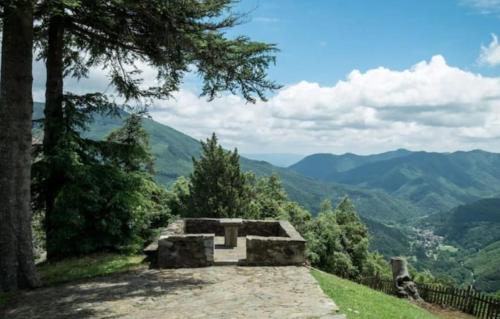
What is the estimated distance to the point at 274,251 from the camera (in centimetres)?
1366

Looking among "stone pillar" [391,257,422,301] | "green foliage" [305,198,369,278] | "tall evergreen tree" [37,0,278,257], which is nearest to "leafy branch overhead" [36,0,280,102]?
"tall evergreen tree" [37,0,278,257]

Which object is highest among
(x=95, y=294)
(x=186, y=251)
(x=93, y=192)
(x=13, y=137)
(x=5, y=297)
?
(x=13, y=137)

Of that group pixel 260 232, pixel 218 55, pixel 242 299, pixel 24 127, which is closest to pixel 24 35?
pixel 24 127

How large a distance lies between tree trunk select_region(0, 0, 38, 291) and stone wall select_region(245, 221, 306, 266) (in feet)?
20.5

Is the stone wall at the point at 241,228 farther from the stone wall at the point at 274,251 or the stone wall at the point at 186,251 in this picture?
the stone wall at the point at 186,251

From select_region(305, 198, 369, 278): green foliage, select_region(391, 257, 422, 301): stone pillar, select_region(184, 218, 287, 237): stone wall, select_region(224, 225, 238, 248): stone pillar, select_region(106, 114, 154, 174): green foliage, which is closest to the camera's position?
select_region(224, 225, 238, 248): stone pillar

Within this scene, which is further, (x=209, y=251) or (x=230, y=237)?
(x=230, y=237)

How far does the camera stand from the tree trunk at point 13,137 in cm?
1160

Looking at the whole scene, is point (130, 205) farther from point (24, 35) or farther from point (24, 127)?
point (24, 35)

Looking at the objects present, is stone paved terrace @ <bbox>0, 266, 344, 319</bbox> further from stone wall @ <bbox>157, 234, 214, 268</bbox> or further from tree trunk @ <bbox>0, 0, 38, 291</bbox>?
tree trunk @ <bbox>0, 0, 38, 291</bbox>

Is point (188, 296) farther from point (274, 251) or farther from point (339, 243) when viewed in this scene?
point (339, 243)

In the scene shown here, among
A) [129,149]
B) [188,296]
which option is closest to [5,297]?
[188,296]

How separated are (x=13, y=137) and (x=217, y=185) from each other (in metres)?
29.8

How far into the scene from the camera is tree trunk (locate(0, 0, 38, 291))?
11.6m
